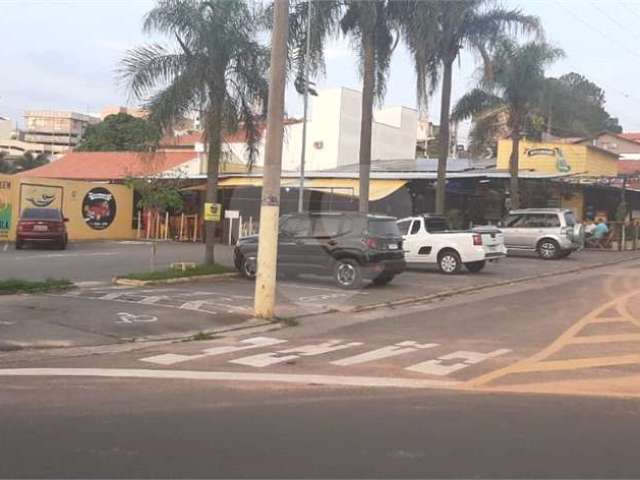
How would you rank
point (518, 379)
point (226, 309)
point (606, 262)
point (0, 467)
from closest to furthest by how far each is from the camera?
point (0, 467) → point (518, 379) → point (226, 309) → point (606, 262)

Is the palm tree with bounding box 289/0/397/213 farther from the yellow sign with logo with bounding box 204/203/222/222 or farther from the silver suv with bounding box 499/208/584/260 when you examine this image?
the silver suv with bounding box 499/208/584/260

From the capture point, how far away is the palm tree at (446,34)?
2220 cm

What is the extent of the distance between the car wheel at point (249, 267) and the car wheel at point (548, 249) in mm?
14993

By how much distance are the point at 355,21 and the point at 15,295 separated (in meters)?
12.8

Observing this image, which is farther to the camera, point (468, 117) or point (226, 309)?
point (468, 117)

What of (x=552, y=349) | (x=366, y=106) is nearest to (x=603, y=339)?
(x=552, y=349)

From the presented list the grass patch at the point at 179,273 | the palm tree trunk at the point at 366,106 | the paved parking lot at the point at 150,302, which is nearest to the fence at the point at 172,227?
the paved parking lot at the point at 150,302

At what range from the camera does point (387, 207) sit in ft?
114

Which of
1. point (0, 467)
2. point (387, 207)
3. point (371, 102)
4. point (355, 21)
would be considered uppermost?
point (355, 21)

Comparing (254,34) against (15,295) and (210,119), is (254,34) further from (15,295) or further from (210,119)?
(15,295)

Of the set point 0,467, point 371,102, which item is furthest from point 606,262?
point 0,467

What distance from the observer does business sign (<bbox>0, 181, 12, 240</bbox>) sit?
28906 millimetres

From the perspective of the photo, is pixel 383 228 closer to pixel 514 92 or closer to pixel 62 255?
pixel 62 255

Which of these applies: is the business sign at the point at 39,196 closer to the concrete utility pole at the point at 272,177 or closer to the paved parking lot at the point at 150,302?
the paved parking lot at the point at 150,302
